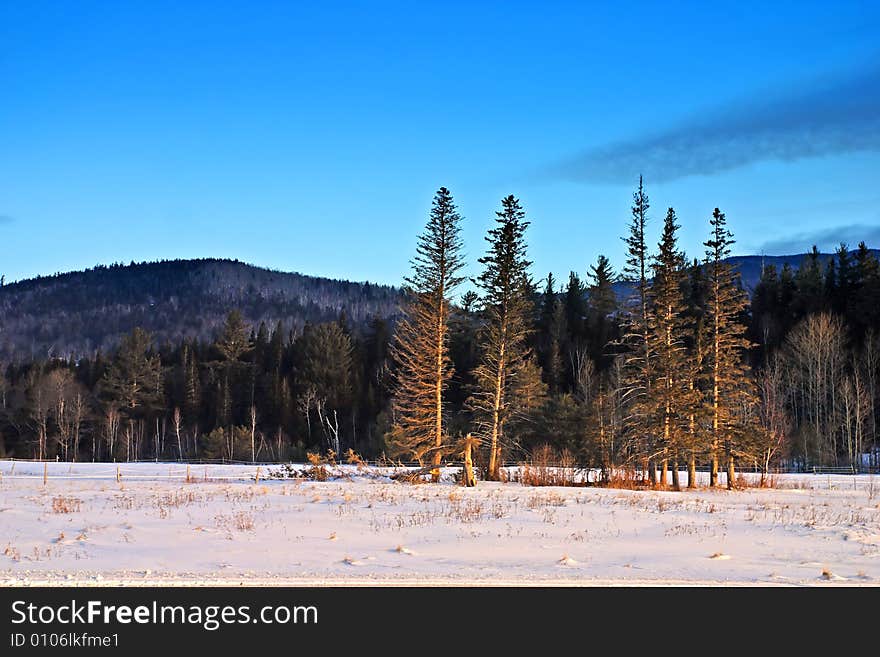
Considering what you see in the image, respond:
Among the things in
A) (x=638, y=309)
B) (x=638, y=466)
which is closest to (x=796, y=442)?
(x=638, y=466)

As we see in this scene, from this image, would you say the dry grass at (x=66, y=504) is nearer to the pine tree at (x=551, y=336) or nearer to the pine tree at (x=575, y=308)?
the pine tree at (x=551, y=336)

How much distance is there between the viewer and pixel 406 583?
38.8 ft

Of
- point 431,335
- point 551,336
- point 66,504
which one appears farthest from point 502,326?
point 551,336

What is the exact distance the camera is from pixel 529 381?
4419 cm

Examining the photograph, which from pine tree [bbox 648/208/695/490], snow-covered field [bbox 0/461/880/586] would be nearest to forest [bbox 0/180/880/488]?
pine tree [bbox 648/208/695/490]

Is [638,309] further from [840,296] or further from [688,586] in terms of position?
[840,296]

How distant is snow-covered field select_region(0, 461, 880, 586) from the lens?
12.8 meters

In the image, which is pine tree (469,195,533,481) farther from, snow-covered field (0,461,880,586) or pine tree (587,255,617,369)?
pine tree (587,255,617,369)

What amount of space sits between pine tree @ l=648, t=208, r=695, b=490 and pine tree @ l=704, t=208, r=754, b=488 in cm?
139

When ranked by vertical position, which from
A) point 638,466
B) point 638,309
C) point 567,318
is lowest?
point 638,466

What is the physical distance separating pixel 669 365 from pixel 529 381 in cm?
806

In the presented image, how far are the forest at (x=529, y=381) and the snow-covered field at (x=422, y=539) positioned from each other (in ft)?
39.5
